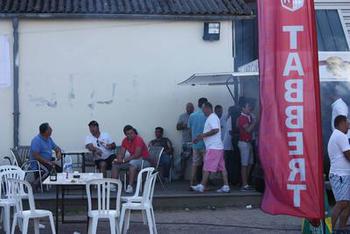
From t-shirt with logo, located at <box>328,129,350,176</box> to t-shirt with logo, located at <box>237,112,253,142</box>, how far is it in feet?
12.5

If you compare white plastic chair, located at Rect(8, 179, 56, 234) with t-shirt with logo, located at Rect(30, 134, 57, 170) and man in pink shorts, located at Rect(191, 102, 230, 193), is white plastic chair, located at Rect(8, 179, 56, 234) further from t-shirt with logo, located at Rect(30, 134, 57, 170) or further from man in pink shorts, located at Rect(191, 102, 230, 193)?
man in pink shorts, located at Rect(191, 102, 230, 193)

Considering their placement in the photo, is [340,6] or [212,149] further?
[340,6]

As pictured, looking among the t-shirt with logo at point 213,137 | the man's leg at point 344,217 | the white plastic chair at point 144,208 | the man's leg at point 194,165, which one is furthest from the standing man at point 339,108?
the white plastic chair at point 144,208

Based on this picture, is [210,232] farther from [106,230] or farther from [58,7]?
[58,7]

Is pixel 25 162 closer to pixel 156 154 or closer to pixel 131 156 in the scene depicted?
pixel 131 156

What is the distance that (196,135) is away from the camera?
12594 mm

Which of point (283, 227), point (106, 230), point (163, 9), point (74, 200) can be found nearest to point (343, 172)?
point (283, 227)

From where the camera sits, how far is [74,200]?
11.3m

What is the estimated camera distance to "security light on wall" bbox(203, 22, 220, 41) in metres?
14.1

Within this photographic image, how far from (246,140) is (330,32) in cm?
484

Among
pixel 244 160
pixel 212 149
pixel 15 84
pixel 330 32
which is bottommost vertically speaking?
pixel 244 160

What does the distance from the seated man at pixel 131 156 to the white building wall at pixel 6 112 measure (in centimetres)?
267

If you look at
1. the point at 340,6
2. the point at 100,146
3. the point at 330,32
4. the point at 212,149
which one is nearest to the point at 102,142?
the point at 100,146

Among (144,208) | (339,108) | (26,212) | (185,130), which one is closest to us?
(26,212)
